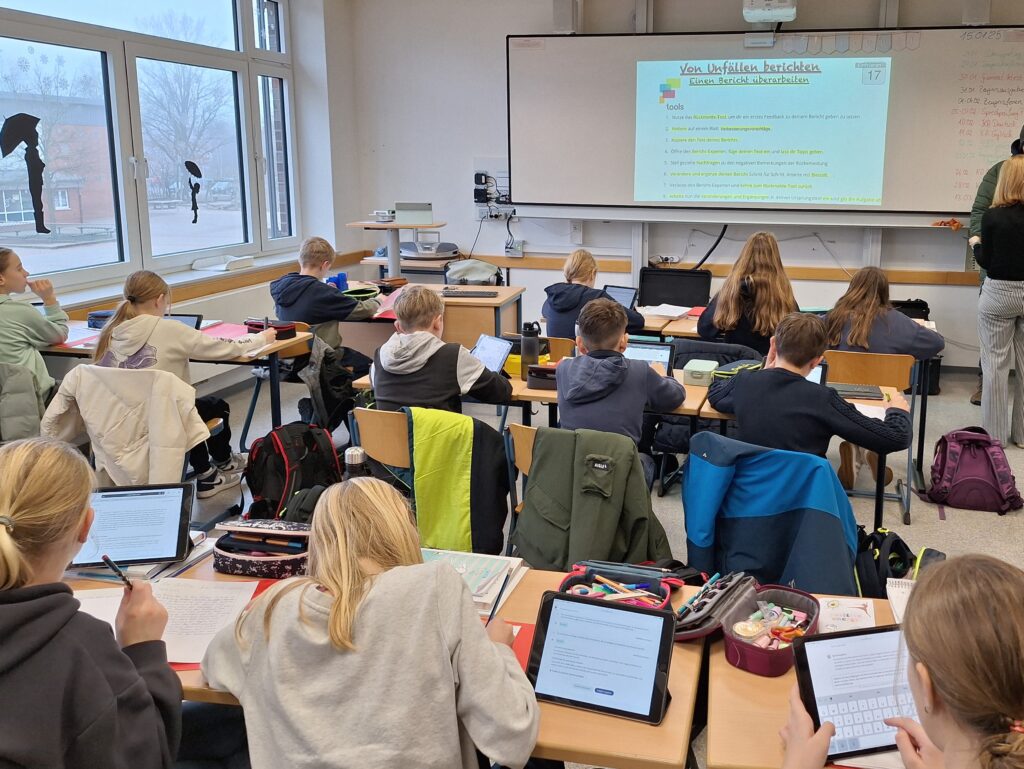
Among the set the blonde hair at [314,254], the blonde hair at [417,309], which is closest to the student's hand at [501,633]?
the blonde hair at [417,309]

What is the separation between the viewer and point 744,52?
6.65 m

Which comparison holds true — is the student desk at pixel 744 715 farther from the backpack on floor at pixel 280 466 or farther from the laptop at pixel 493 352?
the laptop at pixel 493 352

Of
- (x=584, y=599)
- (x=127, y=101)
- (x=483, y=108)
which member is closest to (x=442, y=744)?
(x=584, y=599)

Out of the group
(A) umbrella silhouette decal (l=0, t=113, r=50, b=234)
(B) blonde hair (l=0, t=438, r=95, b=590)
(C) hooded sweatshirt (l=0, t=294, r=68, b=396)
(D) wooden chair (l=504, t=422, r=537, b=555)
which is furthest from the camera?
(A) umbrella silhouette decal (l=0, t=113, r=50, b=234)

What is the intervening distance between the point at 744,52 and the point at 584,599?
5880mm

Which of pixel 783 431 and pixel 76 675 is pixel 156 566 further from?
pixel 783 431

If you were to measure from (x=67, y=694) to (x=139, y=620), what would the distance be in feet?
0.96

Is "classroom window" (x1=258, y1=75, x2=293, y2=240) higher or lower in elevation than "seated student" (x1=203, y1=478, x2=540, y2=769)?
higher

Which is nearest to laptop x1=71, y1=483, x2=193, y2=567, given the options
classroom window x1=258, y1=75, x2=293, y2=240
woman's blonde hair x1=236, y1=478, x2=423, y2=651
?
woman's blonde hair x1=236, y1=478, x2=423, y2=651

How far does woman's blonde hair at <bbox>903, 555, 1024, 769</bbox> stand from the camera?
42.0 inches

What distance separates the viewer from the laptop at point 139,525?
7.09ft

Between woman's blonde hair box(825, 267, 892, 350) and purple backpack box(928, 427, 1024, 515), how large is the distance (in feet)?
2.14

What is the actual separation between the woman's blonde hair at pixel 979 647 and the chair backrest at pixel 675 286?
5.62 metres

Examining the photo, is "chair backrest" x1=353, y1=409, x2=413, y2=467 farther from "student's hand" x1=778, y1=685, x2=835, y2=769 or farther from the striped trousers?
the striped trousers
